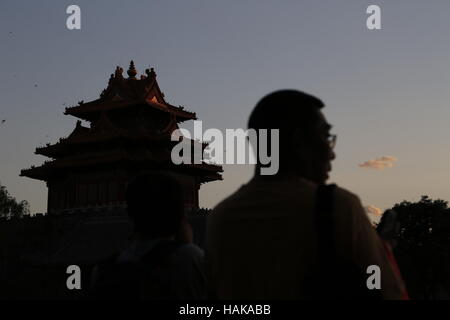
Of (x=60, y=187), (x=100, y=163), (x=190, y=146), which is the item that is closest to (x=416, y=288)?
(x=190, y=146)

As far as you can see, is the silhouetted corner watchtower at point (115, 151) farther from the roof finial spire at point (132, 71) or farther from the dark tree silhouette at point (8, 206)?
the dark tree silhouette at point (8, 206)

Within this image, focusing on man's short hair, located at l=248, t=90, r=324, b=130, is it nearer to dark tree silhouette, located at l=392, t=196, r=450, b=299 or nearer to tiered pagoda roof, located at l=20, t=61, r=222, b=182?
tiered pagoda roof, located at l=20, t=61, r=222, b=182

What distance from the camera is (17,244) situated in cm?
2347

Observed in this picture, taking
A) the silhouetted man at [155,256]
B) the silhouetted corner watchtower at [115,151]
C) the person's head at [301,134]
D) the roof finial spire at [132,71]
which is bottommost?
the silhouetted man at [155,256]

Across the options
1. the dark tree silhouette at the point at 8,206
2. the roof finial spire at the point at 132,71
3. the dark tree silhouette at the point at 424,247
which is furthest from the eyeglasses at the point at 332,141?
the dark tree silhouette at the point at 8,206

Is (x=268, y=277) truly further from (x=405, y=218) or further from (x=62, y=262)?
(x=405, y=218)

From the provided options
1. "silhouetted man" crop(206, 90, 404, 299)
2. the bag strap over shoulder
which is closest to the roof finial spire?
"silhouetted man" crop(206, 90, 404, 299)

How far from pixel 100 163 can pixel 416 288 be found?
1534 centimetres

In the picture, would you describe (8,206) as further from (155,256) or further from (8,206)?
(155,256)

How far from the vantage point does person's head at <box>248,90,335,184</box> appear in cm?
199

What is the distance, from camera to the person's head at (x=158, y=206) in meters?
2.40

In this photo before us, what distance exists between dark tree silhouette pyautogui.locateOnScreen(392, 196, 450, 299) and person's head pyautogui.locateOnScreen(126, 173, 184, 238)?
2564cm

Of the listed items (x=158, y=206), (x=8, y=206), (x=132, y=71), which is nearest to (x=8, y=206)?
(x=8, y=206)

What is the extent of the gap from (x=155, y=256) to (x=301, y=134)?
0.77m
